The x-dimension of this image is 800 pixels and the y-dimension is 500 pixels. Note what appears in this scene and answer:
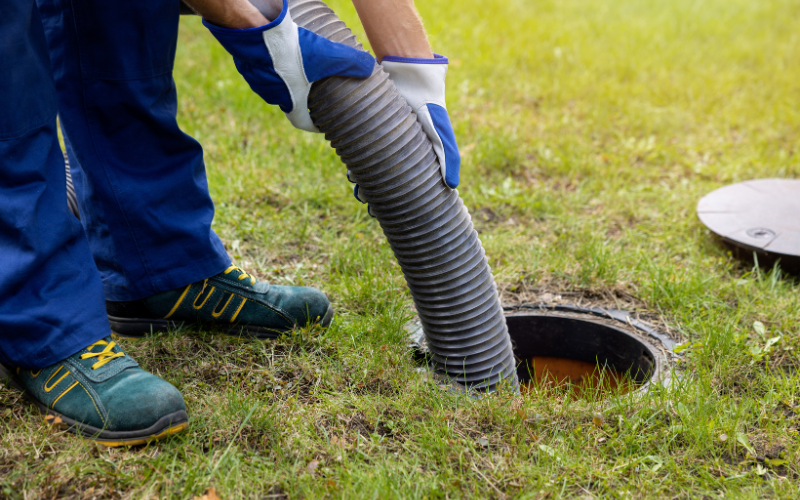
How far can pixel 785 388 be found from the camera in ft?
6.48

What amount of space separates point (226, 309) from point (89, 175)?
601 millimetres

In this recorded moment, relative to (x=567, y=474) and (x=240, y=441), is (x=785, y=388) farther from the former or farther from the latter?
(x=240, y=441)

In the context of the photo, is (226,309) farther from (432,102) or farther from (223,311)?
(432,102)

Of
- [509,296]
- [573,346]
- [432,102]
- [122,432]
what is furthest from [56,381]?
[573,346]

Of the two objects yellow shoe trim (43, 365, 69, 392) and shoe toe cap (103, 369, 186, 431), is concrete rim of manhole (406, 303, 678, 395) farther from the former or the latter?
yellow shoe trim (43, 365, 69, 392)

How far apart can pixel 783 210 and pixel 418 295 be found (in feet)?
6.61

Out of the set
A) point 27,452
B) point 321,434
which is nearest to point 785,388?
point 321,434

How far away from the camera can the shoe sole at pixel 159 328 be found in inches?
85.0

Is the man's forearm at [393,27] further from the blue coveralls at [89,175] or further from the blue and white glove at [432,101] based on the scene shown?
the blue coveralls at [89,175]

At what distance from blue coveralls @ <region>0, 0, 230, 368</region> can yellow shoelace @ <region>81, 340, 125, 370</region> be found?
3 cm

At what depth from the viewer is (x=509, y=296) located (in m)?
2.62

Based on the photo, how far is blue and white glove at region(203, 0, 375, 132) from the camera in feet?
5.11

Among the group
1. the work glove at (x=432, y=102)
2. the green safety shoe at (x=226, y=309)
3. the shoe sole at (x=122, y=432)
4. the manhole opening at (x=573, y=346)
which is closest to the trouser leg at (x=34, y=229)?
the shoe sole at (x=122, y=432)

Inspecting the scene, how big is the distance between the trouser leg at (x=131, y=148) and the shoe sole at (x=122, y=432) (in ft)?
1.71
